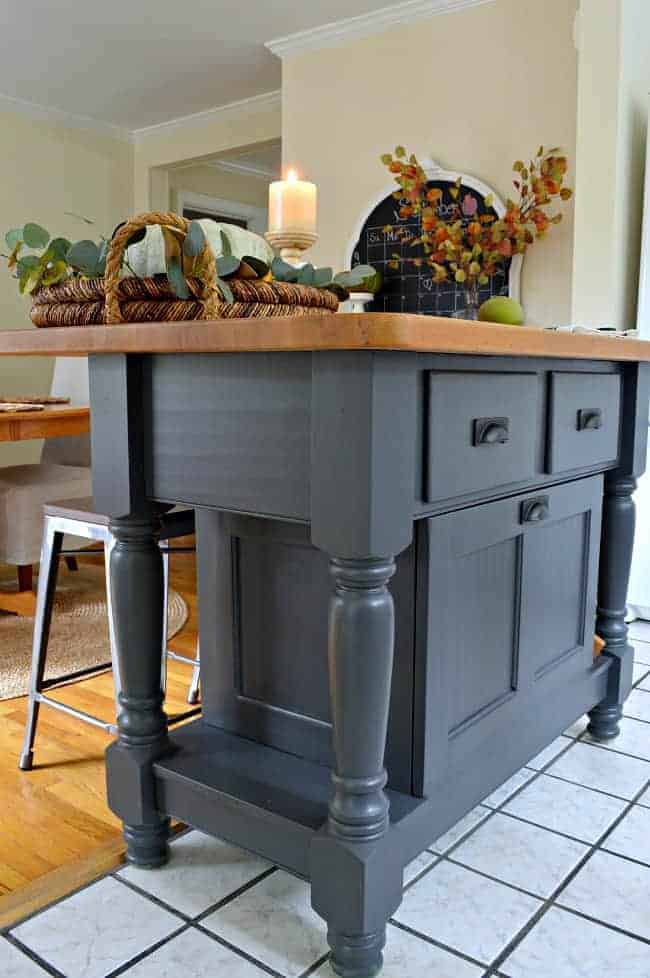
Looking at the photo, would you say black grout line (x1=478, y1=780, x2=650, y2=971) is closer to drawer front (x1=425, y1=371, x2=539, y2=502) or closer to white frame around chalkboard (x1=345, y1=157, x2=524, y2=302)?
drawer front (x1=425, y1=371, x2=539, y2=502)

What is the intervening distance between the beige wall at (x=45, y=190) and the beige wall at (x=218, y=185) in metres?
0.36

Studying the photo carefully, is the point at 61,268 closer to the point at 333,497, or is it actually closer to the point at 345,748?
the point at 333,497

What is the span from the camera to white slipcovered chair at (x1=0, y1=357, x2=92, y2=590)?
3.12 meters

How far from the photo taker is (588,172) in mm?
2662

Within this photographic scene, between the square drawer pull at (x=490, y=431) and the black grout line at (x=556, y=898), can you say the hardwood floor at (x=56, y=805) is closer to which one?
the black grout line at (x=556, y=898)

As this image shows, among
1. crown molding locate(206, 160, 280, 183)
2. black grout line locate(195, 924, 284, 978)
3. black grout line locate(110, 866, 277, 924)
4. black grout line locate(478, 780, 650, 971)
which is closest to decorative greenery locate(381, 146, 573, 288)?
black grout line locate(478, 780, 650, 971)

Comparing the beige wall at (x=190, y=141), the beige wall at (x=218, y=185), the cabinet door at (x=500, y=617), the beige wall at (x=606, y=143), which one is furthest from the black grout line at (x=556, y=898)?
the beige wall at (x=218, y=185)

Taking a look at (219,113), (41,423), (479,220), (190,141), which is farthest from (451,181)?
(190,141)

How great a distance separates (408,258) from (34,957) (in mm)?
2966

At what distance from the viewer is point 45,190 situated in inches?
191

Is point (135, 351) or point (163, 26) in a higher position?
point (163, 26)

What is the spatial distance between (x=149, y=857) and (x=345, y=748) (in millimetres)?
530

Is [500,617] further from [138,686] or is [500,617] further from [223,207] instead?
[223,207]

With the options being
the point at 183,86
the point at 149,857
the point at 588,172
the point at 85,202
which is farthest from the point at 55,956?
the point at 85,202
